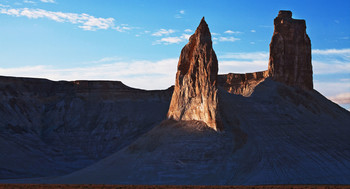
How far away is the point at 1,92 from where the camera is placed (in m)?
80.0

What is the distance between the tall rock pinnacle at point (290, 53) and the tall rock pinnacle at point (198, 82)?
1057 cm

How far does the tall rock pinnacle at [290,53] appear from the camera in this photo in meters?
65.1

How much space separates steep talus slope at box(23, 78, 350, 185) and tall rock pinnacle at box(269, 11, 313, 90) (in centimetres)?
472

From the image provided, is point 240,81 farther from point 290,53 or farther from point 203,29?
point 203,29

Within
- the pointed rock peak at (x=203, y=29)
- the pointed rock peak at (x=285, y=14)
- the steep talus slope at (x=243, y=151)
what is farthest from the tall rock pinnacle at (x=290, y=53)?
the pointed rock peak at (x=203, y=29)

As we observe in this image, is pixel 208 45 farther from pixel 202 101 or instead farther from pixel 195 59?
pixel 202 101

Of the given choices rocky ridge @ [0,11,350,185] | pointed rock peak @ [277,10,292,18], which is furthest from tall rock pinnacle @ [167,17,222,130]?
pointed rock peak @ [277,10,292,18]

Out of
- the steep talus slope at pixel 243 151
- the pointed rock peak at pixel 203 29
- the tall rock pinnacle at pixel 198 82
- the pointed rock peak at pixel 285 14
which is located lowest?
the steep talus slope at pixel 243 151

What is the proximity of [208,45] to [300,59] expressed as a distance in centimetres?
1468

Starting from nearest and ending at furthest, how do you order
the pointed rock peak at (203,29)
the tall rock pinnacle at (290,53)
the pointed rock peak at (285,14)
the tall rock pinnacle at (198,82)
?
the tall rock pinnacle at (198,82), the pointed rock peak at (203,29), the tall rock pinnacle at (290,53), the pointed rock peak at (285,14)

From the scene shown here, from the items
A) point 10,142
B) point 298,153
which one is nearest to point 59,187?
point 298,153

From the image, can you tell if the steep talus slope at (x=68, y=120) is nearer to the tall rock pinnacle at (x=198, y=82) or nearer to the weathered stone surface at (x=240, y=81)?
the weathered stone surface at (x=240, y=81)

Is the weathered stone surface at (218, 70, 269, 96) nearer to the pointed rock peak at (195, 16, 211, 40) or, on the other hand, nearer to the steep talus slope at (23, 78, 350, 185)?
the steep talus slope at (23, 78, 350, 185)

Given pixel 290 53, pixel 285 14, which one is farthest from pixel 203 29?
pixel 285 14
